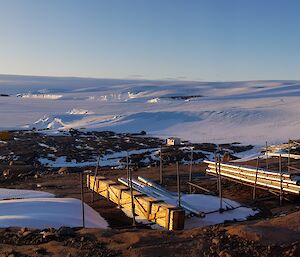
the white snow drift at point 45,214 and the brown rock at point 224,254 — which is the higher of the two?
the brown rock at point 224,254

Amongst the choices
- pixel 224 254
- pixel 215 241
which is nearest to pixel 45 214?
pixel 215 241

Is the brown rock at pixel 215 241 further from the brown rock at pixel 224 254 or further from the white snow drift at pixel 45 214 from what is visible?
the white snow drift at pixel 45 214

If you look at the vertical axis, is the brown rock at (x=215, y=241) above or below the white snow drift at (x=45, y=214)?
above

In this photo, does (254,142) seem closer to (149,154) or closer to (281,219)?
(149,154)

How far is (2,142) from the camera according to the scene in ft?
101

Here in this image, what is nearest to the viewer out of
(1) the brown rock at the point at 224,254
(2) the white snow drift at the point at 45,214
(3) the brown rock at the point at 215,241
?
(1) the brown rock at the point at 224,254

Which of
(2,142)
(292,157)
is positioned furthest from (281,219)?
(2,142)

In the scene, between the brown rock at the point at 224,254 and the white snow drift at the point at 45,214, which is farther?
the white snow drift at the point at 45,214

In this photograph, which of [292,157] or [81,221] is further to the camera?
[292,157]

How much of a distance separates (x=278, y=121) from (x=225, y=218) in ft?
107

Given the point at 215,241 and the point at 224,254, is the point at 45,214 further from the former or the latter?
the point at 224,254

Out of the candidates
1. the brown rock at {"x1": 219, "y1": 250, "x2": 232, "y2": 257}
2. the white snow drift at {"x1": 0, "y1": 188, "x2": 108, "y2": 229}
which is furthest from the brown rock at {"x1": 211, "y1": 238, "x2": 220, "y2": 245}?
the white snow drift at {"x1": 0, "y1": 188, "x2": 108, "y2": 229}

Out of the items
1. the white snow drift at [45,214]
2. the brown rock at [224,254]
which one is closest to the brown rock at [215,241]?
the brown rock at [224,254]

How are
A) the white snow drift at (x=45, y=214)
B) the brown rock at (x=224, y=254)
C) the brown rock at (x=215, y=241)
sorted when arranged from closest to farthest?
the brown rock at (x=224, y=254), the brown rock at (x=215, y=241), the white snow drift at (x=45, y=214)
